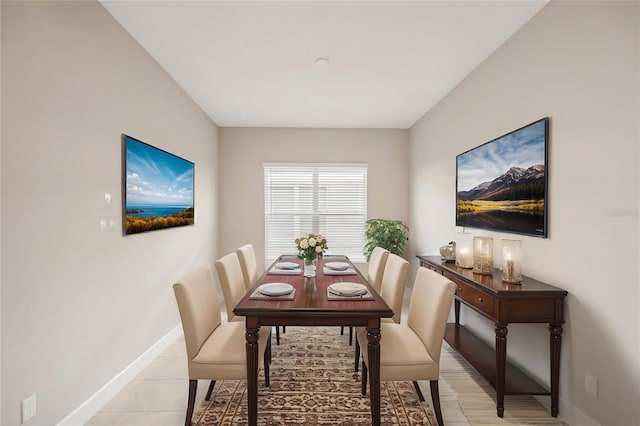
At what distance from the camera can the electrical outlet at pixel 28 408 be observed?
1601 mm

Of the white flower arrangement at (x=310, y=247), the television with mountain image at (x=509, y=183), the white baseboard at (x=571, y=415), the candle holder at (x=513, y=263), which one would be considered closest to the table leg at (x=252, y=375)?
the white flower arrangement at (x=310, y=247)

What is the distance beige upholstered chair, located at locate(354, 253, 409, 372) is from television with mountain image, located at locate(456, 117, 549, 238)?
903 mm

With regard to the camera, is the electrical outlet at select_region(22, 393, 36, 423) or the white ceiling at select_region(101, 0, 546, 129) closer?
the electrical outlet at select_region(22, 393, 36, 423)

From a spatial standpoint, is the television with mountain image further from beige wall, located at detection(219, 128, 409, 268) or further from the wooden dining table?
beige wall, located at detection(219, 128, 409, 268)

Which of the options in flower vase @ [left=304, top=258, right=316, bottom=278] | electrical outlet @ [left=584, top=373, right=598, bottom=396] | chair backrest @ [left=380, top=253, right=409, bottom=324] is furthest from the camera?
flower vase @ [left=304, top=258, right=316, bottom=278]

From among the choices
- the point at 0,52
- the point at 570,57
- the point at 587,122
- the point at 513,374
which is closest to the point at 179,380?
the point at 0,52

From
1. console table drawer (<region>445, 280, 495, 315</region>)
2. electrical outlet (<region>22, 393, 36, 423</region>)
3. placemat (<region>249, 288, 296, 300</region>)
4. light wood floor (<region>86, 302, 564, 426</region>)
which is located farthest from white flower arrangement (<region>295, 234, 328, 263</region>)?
electrical outlet (<region>22, 393, 36, 423</region>)

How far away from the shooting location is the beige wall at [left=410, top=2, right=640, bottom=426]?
1.62 metres

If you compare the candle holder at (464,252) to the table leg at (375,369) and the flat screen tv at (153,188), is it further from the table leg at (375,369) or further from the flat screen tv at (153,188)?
the flat screen tv at (153,188)

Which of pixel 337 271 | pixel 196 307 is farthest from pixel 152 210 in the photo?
pixel 337 271

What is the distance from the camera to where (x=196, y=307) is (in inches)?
77.0

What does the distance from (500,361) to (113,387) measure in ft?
8.87

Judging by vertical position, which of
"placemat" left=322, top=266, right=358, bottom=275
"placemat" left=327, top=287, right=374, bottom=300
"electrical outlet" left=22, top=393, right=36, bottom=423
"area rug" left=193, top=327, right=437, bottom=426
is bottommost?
"area rug" left=193, top=327, right=437, bottom=426

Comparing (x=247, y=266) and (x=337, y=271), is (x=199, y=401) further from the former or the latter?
(x=337, y=271)
